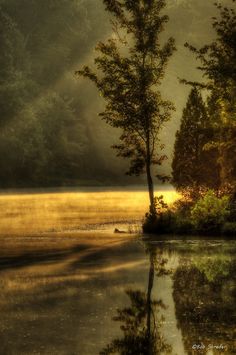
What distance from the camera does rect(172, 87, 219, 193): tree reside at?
39438 mm

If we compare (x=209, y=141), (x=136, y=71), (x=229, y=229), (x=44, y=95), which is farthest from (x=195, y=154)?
(x=44, y=95)

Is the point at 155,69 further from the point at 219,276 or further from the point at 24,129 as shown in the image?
the point at 24,129

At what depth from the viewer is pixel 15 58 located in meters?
112

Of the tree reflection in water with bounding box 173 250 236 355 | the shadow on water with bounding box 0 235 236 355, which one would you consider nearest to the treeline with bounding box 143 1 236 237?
the shadow on water with bounding box 0 235 236 355

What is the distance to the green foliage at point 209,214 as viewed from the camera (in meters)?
31.6

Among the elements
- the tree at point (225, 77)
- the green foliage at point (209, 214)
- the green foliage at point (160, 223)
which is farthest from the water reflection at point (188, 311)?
Answer: the tree at point (225, 77)

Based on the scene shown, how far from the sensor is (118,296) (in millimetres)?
15250

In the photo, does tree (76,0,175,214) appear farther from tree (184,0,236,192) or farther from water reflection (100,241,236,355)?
water reflection (100,241,236,355)

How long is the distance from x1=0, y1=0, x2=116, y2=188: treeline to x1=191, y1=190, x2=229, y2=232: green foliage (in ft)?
240

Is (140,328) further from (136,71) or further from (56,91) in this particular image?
(56,91)

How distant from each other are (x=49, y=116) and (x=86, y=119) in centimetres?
1318

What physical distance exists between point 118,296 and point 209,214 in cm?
1685

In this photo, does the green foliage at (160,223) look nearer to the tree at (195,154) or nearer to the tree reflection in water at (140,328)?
the tree at (195,154)

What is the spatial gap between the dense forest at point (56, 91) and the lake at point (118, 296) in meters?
76.2
